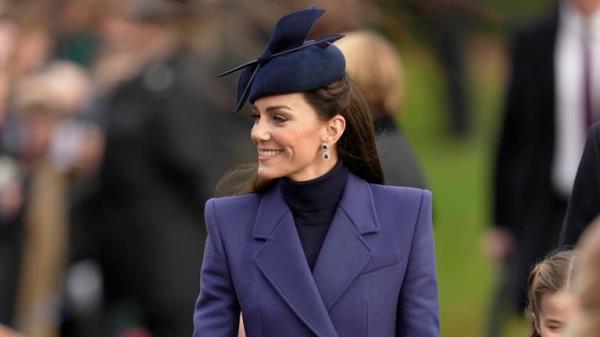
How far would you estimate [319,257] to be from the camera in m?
5.96

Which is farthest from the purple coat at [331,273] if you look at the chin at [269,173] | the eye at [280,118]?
the eye at [280,118]

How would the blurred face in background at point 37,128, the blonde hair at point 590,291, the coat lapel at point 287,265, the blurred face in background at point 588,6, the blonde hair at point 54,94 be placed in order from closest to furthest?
the blonde hair at point 590,291, the coat lapel at point 287,265, the blurred face in background at point 588,6, the blurred face in background at point 37,128, the blonde hair at point 54,94

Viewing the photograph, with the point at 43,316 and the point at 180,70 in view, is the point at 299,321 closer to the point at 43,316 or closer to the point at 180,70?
the point at 180,70

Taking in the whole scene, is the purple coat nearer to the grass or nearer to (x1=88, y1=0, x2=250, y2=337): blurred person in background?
(x1=88, y1=0, x2=250, y2=337): blurred person in background

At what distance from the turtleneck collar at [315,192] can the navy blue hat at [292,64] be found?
0.84 feet

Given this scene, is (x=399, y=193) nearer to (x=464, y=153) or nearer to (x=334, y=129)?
(x=334, y=129)

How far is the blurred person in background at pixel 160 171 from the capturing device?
1149 centimetres

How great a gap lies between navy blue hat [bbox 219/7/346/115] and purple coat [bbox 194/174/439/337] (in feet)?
1.02

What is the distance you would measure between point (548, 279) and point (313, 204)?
67cm

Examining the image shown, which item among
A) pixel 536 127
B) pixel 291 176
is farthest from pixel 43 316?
pixel 291 176

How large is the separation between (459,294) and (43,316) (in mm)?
2774

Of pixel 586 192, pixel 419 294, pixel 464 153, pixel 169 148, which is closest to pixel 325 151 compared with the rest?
pixel 419 294

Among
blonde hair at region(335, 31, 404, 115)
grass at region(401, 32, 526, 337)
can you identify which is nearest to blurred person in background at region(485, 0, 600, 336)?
blonde hair at region(335, 31, 404, 115)

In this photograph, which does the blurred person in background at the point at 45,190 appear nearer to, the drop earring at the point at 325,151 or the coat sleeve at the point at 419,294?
the drop earring at the point at 325,151
